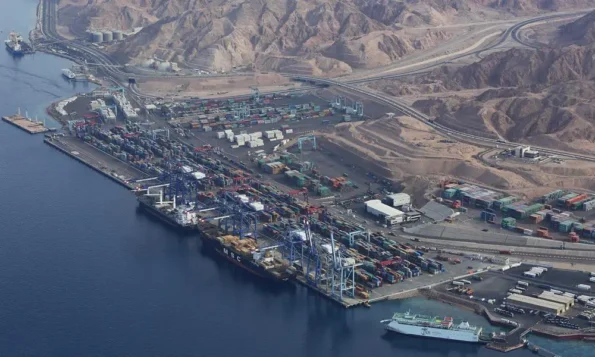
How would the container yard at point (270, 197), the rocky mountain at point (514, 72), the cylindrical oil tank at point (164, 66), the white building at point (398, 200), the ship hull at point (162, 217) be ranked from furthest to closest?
the cylindrical oil tank at point (164, 66) → the rocky mountain at point (514, 72) → the white building at point (398, 200) → the ship hull at point (162, 217) → the container yard at point (270, 197)

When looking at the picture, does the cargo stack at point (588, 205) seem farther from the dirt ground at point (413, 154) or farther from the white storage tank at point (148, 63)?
the white storage tank at point (148, 63)

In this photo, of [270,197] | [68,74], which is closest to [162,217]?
[270,197]

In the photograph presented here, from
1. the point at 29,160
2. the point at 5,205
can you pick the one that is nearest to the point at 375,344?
the point at 5,205

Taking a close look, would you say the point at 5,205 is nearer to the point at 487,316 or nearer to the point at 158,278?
the point at 158,278

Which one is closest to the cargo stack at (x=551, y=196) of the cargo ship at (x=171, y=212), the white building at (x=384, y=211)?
the white building at (x=384, y=211)

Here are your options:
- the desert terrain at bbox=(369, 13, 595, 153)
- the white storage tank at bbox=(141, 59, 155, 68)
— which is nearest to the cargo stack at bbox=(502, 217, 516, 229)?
the desert terrain at bbox=(369, 13, 595, 153)

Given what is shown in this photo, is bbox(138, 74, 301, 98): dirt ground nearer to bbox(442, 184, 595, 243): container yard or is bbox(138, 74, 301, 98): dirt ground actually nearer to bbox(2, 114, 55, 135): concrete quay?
bbox(2, 114, 55, 135): concrete quay
